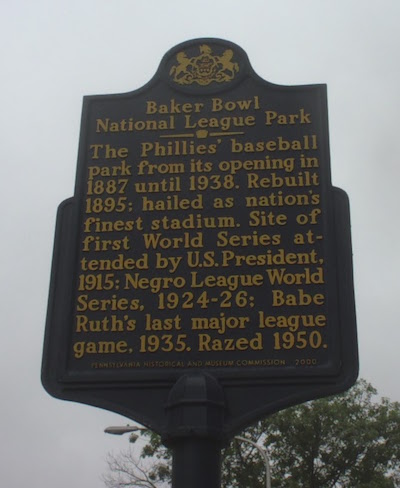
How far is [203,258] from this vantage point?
6465 millimetres

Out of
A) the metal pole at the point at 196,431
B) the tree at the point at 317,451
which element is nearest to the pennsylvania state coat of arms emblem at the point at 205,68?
the metal pole at the point at 196,431

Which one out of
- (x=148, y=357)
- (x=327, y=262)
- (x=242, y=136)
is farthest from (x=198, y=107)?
(x=148, y=357)

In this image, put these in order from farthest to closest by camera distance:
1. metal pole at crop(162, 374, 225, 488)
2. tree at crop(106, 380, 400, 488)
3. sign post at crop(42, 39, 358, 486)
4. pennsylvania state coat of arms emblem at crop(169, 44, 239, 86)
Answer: tree at crop(106, 380, 400, 488), pennsylvania state coat of arms emblem at crop(169, 44, 239, 86), sign post at crop(42, 39, 358, 486), metal pole at crop(162, 374, 225, 488)

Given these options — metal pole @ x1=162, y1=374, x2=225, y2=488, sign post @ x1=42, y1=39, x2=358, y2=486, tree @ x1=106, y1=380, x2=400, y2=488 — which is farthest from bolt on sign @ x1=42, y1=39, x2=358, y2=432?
tree @ x1=106, y1=380, x2=400, y2=488

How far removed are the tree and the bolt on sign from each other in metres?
18.7

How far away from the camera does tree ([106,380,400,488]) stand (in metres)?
24.1

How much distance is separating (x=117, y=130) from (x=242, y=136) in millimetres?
1315

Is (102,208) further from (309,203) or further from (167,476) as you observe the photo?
(167,476)

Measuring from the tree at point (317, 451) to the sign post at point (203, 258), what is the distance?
61.3 feet

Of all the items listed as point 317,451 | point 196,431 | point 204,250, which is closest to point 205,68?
point 204,250

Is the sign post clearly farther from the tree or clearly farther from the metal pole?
the tree

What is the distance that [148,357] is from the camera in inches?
242

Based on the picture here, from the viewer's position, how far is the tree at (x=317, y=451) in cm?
2411

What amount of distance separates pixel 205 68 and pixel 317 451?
19751 millimetres
